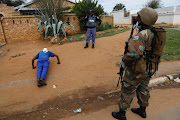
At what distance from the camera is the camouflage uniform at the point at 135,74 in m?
1.84

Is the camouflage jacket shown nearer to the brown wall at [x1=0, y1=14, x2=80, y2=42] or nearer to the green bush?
the brown wall at [x1=0, y1=14, x2=80, y2=42]

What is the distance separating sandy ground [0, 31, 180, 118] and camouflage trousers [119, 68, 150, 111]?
1.30m

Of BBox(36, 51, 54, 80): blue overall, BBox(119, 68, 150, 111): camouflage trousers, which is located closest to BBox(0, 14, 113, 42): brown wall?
BBox(36, 51, 54, 80): blue overall

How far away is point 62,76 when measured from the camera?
166 inches

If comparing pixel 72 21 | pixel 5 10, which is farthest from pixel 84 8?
pixel 5 10

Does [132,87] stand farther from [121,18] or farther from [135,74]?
[121,18]

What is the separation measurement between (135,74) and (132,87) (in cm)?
22

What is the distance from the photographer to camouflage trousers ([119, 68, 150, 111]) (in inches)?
79.7

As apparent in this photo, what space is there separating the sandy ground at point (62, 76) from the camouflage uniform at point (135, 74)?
132 cm

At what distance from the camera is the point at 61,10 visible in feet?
31.3

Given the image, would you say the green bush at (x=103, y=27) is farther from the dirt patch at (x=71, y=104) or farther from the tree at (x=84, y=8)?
the dirt patch at (x=71, y=104)

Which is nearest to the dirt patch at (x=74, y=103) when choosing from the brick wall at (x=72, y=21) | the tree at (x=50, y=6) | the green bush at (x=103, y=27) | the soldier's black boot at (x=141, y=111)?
the soldier's black boot at (x=141, y=111)

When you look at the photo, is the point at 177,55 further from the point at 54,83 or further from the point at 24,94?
the point at 24,94

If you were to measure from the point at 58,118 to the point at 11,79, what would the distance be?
2551mm
